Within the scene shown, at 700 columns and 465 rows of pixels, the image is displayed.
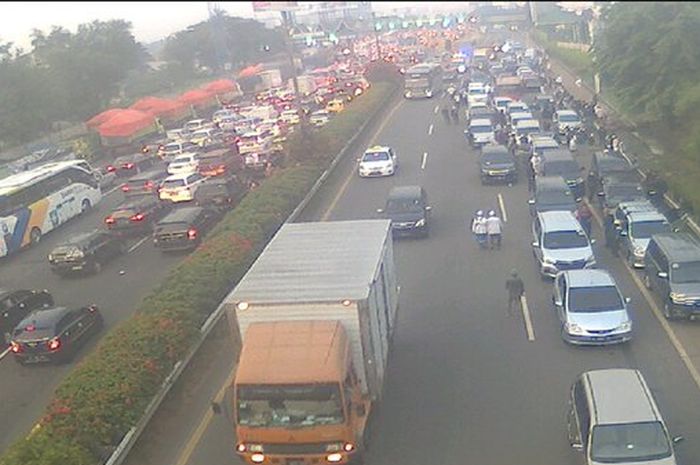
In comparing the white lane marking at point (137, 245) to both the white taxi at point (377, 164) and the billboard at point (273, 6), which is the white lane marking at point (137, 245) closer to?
the white taxi at point (377, 164)

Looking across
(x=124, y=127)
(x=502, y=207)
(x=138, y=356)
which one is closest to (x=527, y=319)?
(x=138, y=356)

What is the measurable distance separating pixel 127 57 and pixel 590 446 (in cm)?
5608

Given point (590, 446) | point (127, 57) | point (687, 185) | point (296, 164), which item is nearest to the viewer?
point (590, 446)

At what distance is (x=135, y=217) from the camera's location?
86.3ft

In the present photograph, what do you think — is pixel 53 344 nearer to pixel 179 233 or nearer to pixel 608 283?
pixel 179 233

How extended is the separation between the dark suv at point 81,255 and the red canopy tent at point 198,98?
113 ft

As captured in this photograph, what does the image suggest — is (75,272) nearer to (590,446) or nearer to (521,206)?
(521,206)

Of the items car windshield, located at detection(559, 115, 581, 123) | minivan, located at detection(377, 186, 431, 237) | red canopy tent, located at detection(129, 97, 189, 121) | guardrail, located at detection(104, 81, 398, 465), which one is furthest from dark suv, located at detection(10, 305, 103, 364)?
red canopy tent, located at detection(129, 97, 189, 121)

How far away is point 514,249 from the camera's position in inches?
853

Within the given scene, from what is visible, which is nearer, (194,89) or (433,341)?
(433,341)

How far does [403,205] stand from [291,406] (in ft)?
45.1

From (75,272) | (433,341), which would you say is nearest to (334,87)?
(75,272)

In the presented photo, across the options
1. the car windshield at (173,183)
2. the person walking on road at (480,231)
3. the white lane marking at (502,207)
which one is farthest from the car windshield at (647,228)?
the car windshield at (173,183)

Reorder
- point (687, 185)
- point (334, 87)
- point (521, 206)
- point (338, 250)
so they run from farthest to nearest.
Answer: point (334, 87) < point (521, 206) < point (687, 185) < point (338, 250)
